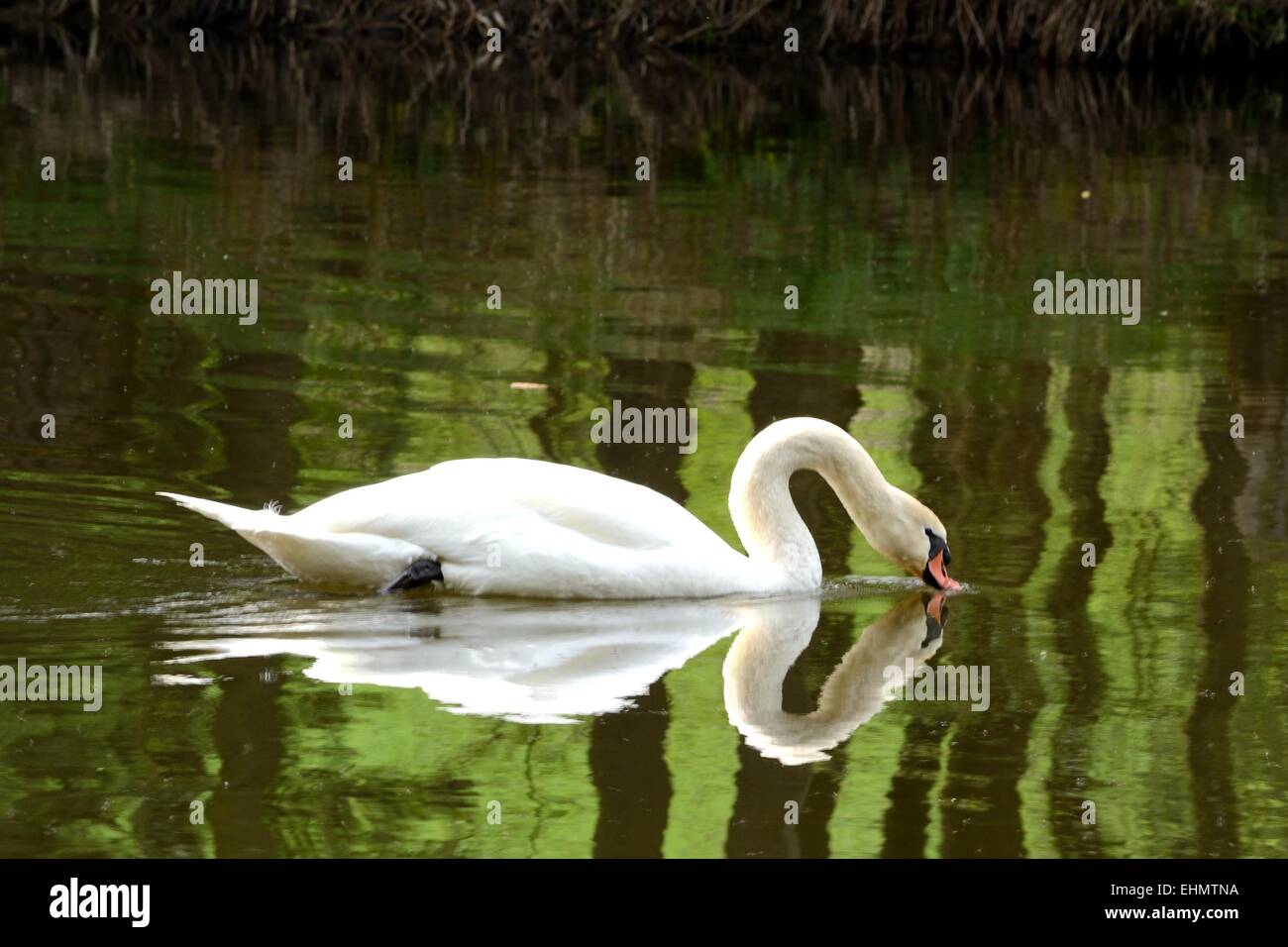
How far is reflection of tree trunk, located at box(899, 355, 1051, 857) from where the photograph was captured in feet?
19.2

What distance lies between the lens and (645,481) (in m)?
9.30

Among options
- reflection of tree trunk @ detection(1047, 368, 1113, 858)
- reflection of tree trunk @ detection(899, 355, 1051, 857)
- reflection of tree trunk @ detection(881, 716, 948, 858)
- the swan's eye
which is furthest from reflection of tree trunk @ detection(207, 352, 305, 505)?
reflection of tree trunk @ detection(881, 716, 948, 858)

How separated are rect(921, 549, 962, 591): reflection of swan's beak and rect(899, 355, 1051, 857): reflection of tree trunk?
0.14 m

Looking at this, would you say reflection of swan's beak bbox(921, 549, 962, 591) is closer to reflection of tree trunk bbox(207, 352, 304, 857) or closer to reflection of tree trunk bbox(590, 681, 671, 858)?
reflection of tree trunk bbox(590, 681, 671, 858)

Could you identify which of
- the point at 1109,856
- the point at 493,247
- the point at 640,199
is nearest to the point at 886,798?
the point at 1109,856

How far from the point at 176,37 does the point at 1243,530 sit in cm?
2708

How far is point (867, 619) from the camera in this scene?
7797 mm

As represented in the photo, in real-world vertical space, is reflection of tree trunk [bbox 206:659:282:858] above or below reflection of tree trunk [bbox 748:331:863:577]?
below

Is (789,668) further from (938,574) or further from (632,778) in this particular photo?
(632,778)

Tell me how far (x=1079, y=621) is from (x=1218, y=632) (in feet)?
1.46

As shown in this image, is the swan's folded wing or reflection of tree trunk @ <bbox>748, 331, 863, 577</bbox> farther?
reflection of tree trunk @ <bbox>748, 331, 863, 577</bbox>

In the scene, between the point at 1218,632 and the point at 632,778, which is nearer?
the point at 632,778

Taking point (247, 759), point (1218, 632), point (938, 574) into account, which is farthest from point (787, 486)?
point (247, 759)

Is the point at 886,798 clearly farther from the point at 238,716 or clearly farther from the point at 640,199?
the point at 640,199
